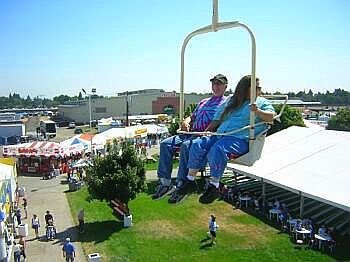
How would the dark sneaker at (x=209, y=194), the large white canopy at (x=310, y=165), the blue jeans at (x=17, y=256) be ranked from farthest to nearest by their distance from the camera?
1. the large white canopy at (x=310, y=165)
2. the blue jeans at (x=17, y=256)
3. the dark sneaker at (x=209, y=194)

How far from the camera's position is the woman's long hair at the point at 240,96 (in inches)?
190

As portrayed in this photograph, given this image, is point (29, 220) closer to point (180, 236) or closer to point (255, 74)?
point (180, 236)

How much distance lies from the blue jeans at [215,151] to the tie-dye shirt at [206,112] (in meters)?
0.45

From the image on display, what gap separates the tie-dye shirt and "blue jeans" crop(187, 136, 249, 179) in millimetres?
449

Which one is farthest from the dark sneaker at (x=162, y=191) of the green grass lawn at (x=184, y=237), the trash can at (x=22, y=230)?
the trash can at (x=22, y=230)

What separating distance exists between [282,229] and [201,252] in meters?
4.45

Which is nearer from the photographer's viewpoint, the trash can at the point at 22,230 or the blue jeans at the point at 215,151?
the blue jeans at the point at 215,151

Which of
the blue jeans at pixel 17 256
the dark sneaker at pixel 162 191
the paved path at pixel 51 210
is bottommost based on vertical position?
the paved path at pixel 51 210

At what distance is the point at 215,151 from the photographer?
456 centimetres

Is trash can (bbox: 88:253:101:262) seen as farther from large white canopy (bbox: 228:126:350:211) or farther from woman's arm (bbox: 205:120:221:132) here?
woman's arm (bbox: 205:120:221:132)

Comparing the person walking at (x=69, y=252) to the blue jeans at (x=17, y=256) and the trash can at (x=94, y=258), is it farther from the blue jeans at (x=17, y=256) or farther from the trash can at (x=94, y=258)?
the blue jeans at (x=17, y=256)

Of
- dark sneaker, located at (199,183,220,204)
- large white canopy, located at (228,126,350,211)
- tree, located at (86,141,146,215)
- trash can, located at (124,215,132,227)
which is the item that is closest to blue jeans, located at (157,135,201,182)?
dark sneaker, located at (199,183,220,204)

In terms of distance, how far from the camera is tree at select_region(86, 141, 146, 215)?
64.7 feet

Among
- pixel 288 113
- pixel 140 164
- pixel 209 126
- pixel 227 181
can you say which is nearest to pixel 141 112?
pixel 288 113
